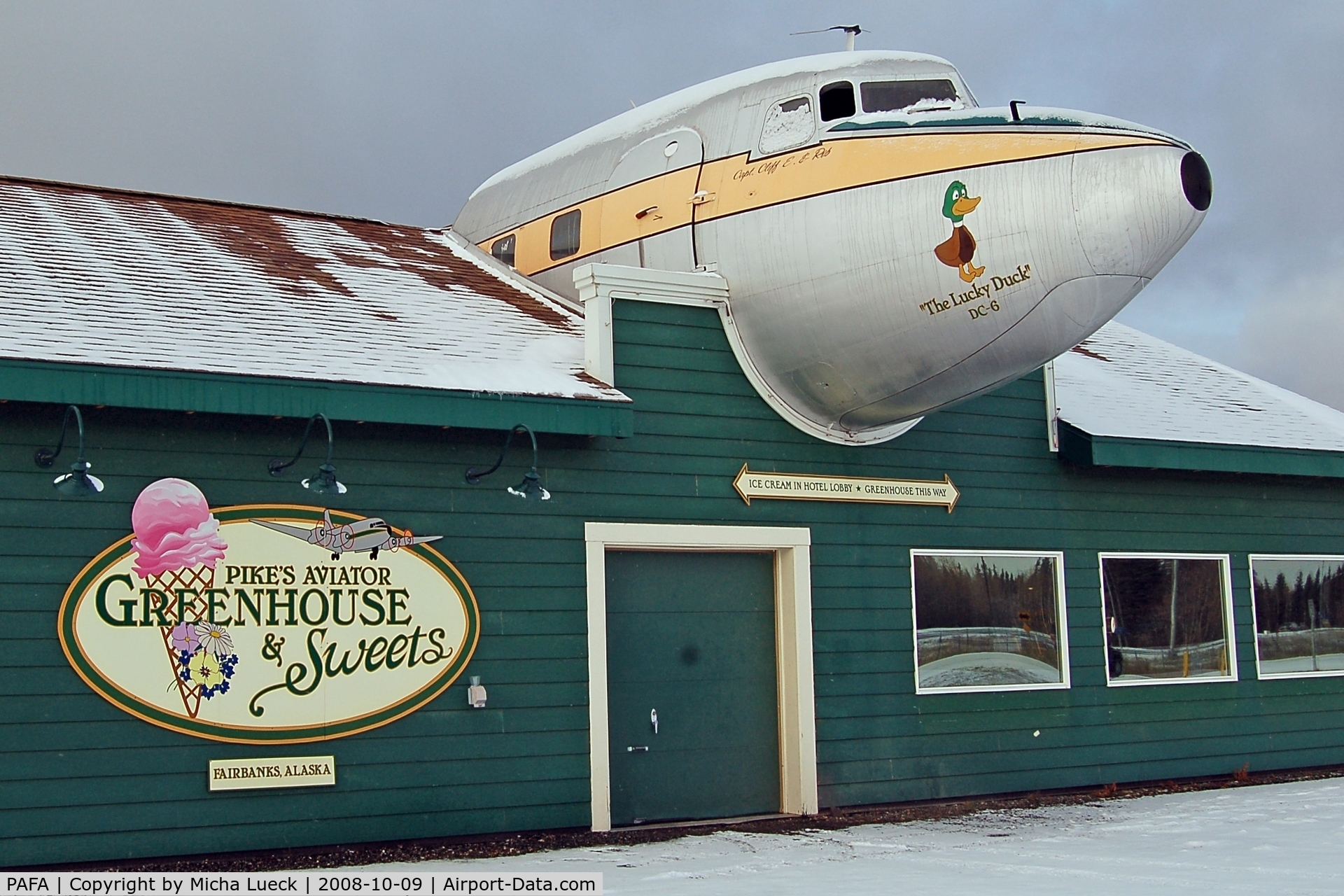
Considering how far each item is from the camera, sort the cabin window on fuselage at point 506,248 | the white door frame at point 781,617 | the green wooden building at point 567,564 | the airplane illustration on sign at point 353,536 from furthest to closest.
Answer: the cabin window on fuselage at point 506,248 → the white door frame at point 781,617 → the airplane illustration on sign at point 353,536 → the green wooden building at point 567,564

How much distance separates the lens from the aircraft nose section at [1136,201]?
11.1 m

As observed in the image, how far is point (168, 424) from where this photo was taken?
33.9ft

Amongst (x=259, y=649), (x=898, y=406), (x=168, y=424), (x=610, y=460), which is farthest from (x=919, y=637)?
(x=168, y=424)

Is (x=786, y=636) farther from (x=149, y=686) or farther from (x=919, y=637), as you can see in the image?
(x=149, y=686)

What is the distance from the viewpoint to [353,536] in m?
10.9

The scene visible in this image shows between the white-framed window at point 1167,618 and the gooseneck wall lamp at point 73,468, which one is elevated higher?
the gooseneck wall lamp at point 73,468

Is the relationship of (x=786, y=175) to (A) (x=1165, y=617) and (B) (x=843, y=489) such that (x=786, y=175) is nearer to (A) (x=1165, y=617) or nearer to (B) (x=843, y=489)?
(B) (x=843, y=489)

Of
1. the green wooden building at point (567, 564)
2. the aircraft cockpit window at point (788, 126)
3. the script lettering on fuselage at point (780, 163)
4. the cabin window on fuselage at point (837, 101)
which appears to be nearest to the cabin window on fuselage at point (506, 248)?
the green wooden building at point (567, 564)

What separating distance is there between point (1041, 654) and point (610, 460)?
5085 mm

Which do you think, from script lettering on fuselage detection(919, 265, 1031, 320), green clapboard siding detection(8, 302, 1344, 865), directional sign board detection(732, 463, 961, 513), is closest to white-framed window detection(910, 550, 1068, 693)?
green clapboard siding detection(8, 302, 1344, 865)

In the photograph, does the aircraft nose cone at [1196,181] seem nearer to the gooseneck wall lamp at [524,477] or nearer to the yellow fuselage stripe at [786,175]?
the yellow fuselage stripe at [786,175]

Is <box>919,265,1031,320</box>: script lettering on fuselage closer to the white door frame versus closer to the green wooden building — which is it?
the green wooden building

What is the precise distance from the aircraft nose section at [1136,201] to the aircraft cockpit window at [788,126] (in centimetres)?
266

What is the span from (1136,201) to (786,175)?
3.09m
